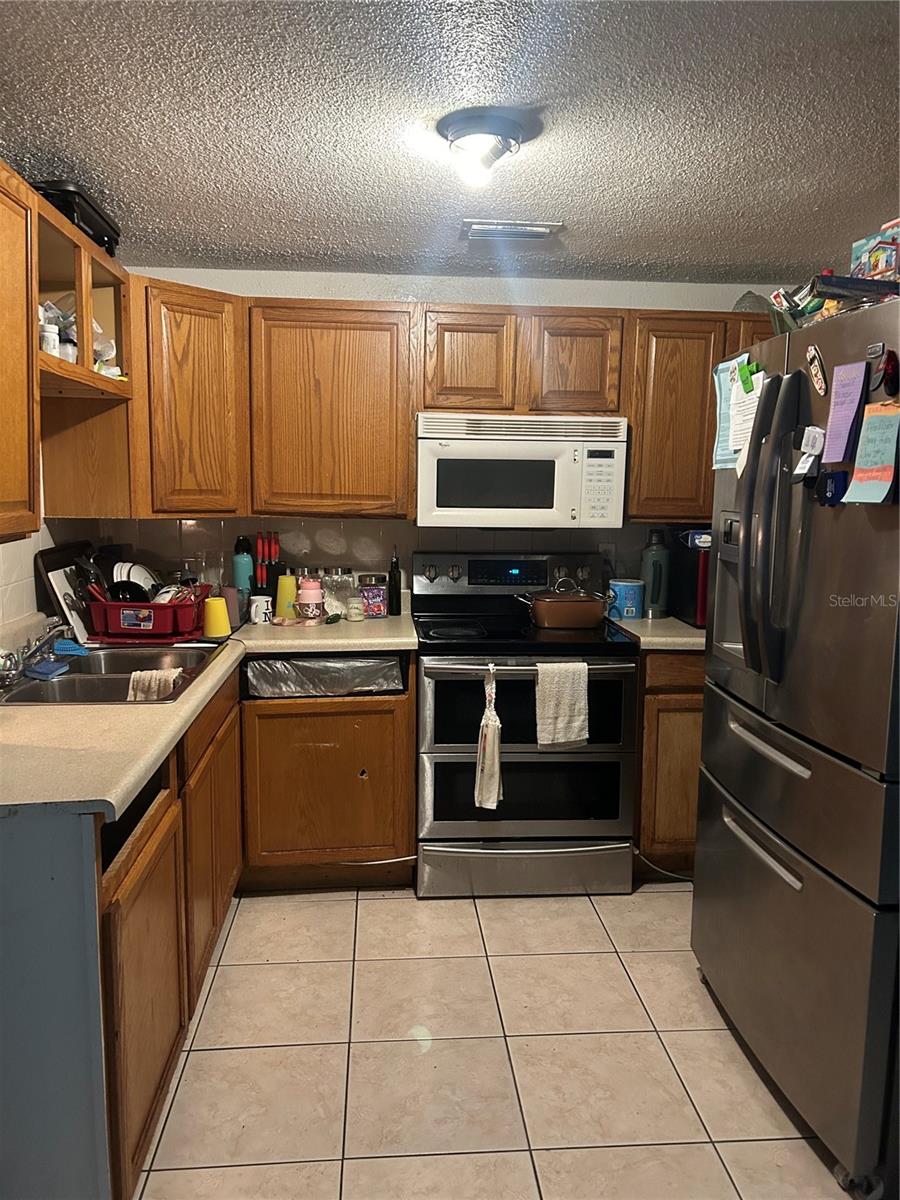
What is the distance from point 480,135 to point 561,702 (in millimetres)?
1713

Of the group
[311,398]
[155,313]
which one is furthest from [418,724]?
[155,313]

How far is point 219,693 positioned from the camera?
246 centimetres

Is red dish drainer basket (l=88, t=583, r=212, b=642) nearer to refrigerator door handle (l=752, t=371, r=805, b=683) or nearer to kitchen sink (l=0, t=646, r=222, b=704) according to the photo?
kitchen sink (l=0, t=646, r=222, b=704)

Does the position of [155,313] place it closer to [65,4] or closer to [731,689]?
[65,4]

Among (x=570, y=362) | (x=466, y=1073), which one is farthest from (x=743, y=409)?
(x=466, y=1073)

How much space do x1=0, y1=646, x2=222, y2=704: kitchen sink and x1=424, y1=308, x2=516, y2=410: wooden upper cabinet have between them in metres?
1.25

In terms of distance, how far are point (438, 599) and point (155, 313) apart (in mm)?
1447

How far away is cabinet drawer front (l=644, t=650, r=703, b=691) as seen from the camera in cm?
288

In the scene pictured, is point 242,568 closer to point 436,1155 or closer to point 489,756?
point 489,756

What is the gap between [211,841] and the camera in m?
2.32

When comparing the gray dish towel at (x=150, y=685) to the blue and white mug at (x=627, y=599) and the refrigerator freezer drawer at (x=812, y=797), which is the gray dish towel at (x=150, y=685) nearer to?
the refrigerator freezer drawer at (x=812, y=797)

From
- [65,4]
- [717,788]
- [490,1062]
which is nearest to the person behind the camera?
[65,4]

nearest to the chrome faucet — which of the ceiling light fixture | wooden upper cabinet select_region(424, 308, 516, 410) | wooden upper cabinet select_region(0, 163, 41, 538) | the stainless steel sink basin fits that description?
the stainless steel sink basin

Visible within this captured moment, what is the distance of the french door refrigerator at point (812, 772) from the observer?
1553 millimetres
